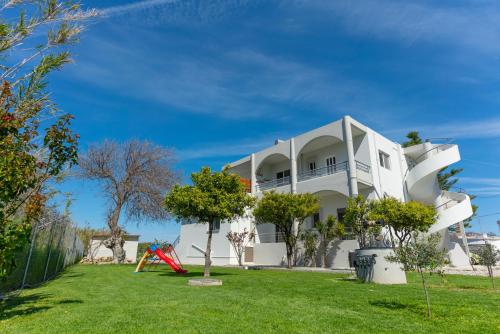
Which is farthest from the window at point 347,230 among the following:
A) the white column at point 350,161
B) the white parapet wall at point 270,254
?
the white parapet wall at point 270,254

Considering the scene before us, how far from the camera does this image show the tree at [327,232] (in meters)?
17.8

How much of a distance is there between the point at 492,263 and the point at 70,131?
14443mm

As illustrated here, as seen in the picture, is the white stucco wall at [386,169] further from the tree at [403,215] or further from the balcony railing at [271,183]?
the balcony railing at [271,183]

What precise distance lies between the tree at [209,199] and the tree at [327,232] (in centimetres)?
763

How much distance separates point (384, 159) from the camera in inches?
883

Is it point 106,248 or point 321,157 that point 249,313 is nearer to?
point 321,157

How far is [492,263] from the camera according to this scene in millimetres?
10969

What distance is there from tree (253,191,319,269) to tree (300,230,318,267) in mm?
662

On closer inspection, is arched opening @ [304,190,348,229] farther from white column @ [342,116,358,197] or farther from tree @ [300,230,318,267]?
tree @ [300,230,318,267]

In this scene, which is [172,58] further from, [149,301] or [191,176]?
[149,301]

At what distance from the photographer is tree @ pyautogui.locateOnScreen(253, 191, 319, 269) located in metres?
18.1

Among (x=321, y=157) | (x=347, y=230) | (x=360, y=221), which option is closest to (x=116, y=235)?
(x=321, y=157)

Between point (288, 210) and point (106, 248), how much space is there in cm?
2576

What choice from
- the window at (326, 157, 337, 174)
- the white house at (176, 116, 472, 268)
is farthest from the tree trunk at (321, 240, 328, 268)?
the window at (326, 157, 337, 174)
